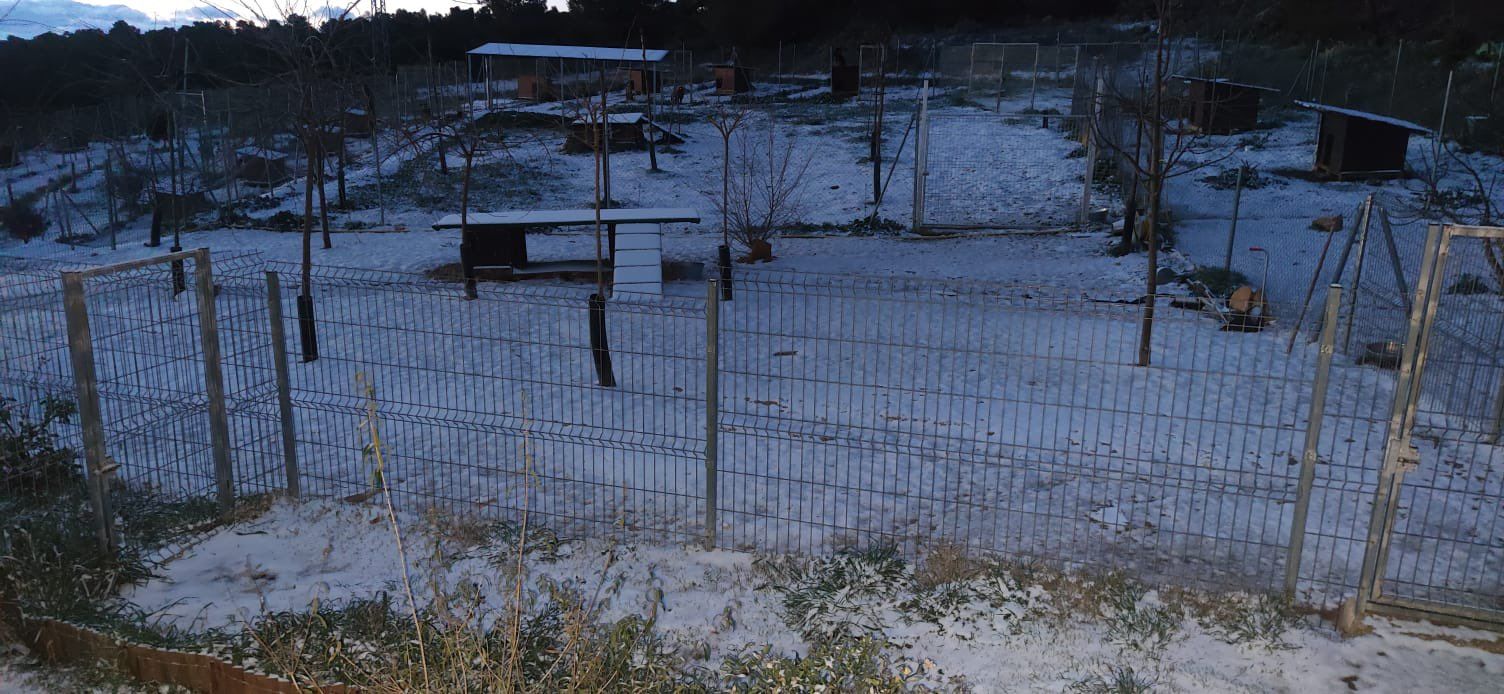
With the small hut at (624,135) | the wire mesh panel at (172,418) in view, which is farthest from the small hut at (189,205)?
the wire mesh panel at (172,418)

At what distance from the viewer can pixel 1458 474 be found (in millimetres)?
6492

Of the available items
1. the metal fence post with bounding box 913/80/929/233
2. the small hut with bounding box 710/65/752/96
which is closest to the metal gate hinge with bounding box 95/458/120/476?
the metal fence post with bounding box 913/80/929/233

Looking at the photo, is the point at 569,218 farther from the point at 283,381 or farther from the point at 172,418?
the point at 172,418

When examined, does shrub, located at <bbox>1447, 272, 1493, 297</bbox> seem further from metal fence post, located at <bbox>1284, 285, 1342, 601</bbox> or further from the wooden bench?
the wooden bench

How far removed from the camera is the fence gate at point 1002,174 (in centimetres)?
1598

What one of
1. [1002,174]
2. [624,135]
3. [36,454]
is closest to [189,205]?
[624,135]

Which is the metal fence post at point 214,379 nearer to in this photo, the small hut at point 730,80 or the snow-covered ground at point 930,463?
the snow-covered ground at point 930,463

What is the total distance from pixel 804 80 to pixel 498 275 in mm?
25777

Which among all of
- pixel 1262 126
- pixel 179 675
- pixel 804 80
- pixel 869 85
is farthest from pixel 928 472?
pixel 804 80

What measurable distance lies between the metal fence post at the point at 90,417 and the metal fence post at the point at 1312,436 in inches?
223

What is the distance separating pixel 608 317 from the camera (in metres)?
10.5

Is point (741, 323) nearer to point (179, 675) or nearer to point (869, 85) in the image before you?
point (179, 675)

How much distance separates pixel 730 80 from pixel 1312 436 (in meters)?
29.7

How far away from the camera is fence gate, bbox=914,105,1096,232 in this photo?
1598cm
